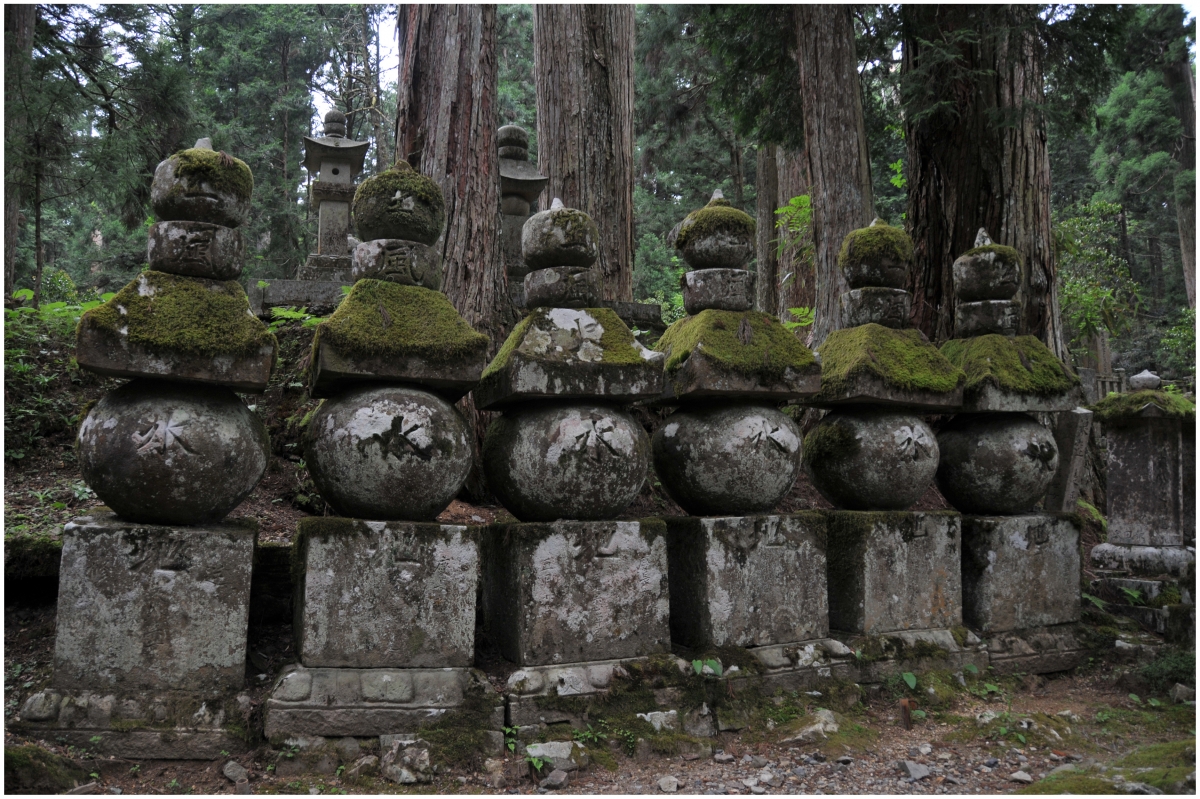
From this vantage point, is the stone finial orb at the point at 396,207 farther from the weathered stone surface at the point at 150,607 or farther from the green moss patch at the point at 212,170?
the weathered stone surface at the point at 150,607

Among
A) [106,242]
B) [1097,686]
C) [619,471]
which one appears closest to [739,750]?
[619,471]

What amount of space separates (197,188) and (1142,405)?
4668 millimetres

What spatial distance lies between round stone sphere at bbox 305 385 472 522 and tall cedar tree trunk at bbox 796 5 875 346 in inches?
172

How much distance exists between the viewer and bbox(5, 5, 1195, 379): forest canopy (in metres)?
6.01

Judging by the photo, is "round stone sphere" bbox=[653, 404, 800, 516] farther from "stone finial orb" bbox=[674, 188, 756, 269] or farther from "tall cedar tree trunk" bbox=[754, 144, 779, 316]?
"tall cedar tree trunk" bbox=[754, 144, 779, 316]

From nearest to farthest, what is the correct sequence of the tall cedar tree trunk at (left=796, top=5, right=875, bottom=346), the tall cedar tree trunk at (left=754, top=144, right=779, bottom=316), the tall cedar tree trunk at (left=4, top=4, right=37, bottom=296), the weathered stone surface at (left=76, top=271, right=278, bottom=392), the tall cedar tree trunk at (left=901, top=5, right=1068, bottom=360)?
the weathered stone surface at (left=76, top=271, right=278, bottom=392) < the tall cedar tree trunk at (left=901, top=5, right=1068, bottom=360) < the tall cedar tree trunk at (left=796, top=5, right=875, bottom=346) < the tall cedar tree trunk at (left=4, top=4, right=37, bottom=296) < the tall cedar tree trunk at (left=754, top=144, right=779, bottom=316)

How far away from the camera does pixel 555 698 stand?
8.70ft

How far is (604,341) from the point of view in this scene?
9.64ft

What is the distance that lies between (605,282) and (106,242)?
1874 centimetres

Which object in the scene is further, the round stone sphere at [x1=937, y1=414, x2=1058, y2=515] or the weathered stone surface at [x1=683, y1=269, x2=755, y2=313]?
the round stone sphere at [x1=937, y1=414, x2=1058, y2=515]

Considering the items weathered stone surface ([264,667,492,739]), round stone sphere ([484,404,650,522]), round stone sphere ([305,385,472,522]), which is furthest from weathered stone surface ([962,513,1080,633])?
Result: round stone sphere ([305,385,472,522])

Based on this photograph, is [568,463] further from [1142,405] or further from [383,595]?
[1142,405]

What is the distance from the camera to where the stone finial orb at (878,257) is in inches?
143

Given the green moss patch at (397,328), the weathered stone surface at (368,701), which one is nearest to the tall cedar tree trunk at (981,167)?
the green moss patch at (397,328)
